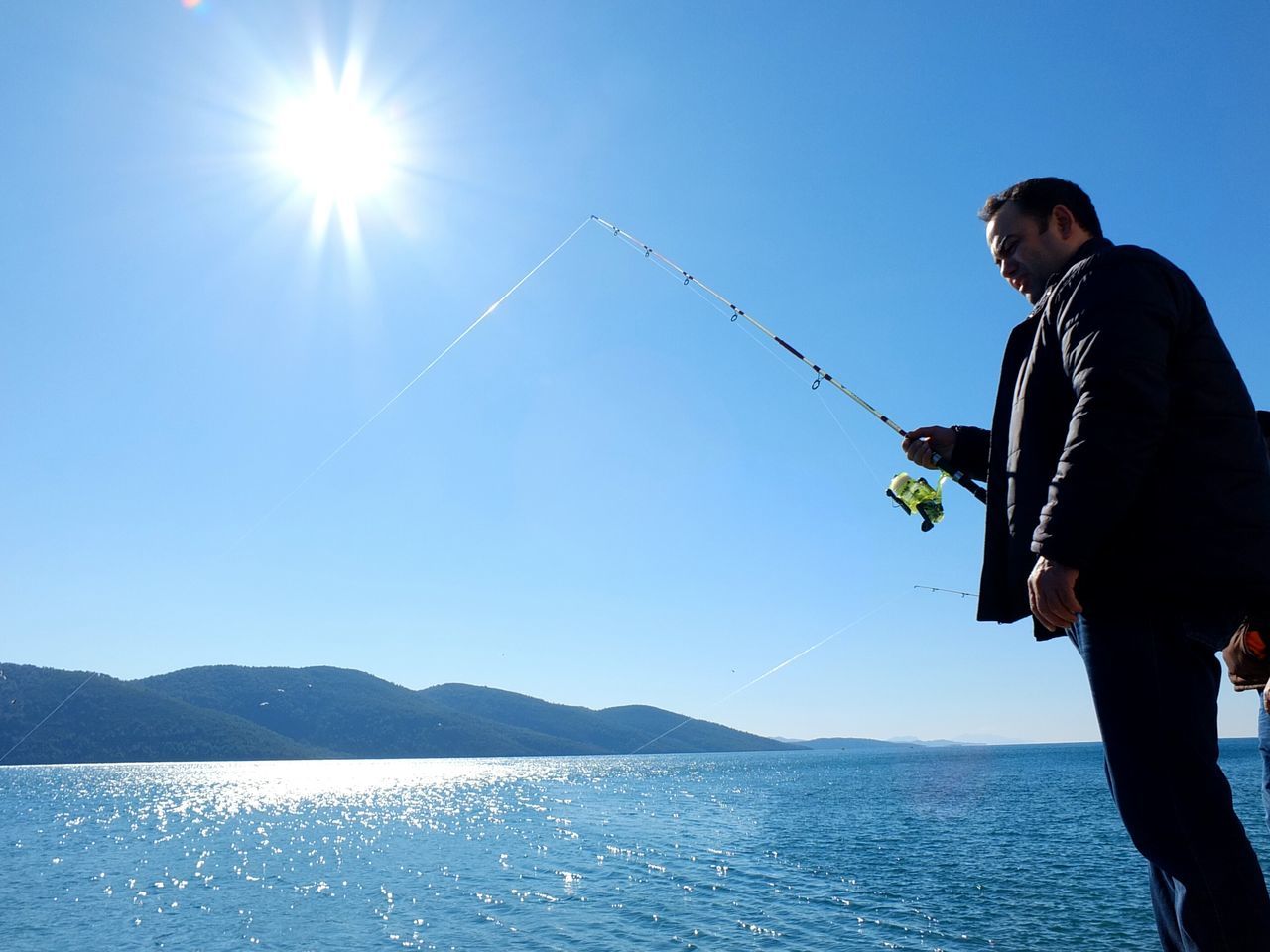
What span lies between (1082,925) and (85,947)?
22137 mm

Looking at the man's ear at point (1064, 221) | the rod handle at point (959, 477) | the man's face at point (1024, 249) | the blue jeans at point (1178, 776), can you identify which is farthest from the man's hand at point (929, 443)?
the blue jeans at point (1178, 776)

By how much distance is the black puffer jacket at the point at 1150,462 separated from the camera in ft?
6.51

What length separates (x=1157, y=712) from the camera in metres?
1.94

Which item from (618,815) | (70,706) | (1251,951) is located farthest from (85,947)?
(70,706)

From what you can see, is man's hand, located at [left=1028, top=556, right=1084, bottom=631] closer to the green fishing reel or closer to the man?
the man

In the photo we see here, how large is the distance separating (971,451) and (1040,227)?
108cm

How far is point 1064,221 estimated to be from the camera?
263 centimetres

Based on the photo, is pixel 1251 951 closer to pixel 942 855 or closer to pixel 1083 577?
pixel 1083 577

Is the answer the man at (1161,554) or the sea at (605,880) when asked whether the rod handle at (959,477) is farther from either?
the sea at (605,880)

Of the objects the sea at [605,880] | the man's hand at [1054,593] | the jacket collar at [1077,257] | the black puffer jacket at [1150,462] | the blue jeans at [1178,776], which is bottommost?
the sea at [605,880]

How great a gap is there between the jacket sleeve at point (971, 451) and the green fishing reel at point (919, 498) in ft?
5.30

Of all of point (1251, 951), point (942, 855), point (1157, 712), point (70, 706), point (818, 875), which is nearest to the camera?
point (1251, 951)

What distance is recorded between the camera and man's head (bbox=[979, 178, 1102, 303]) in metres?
2.63

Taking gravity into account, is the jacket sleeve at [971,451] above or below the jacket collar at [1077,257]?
below
